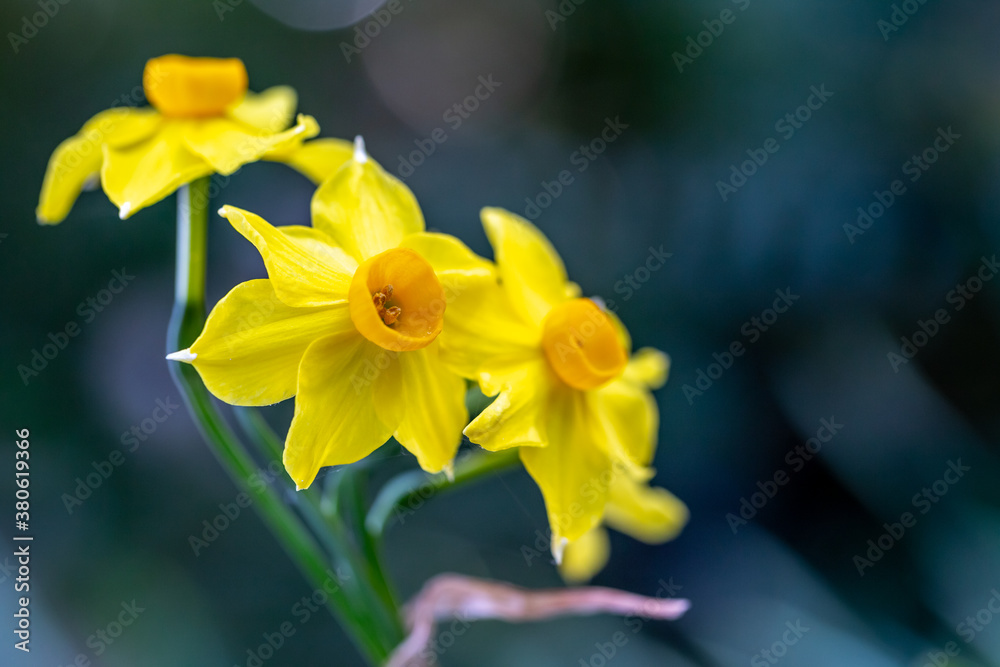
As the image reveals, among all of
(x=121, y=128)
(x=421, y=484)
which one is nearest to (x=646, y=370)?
(x=421, y=484)

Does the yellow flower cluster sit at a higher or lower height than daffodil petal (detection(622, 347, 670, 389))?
lower

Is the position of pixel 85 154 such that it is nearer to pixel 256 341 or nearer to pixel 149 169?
pixel 149 169

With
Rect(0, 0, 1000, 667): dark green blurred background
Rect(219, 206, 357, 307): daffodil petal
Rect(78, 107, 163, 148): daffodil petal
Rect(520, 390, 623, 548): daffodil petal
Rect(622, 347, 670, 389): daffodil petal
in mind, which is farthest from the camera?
Rect(0, 0, 1000, 667): dark green blurred background

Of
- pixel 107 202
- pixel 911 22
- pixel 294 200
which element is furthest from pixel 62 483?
pixel 911 22

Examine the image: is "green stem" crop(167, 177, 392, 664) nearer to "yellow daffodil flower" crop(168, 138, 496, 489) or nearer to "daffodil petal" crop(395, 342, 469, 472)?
"yellow daffodil flower" crop(168, 138, 496, 489)

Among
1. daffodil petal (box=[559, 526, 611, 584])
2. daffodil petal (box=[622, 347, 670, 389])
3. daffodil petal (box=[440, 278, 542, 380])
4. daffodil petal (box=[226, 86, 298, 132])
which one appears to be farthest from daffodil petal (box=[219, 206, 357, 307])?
daffodil petal (box=[559, 526, 611, 584])

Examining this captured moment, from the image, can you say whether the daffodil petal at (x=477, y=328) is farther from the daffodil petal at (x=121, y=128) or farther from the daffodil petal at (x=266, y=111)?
the daffodil petal at (x=121, y=128)

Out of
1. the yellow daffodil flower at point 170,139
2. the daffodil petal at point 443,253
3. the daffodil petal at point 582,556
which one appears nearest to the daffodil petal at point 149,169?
the yellow daffodil flower at point 170,139

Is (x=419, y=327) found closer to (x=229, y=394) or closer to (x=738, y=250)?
(x=229, y=394)
